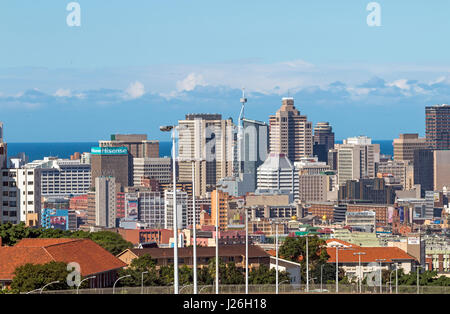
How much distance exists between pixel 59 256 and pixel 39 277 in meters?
4.77

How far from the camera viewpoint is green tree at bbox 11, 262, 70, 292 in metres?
31.7

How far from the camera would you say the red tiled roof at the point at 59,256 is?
35.3 metres

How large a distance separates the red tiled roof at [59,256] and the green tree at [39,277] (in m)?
1.85

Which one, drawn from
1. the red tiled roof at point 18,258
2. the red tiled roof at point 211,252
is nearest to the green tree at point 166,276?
the red tiled roof at point 18,258

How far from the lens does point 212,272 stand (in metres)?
43.9

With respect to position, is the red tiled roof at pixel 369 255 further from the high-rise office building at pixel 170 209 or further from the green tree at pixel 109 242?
A: the high-rise office building at pixel 170 209

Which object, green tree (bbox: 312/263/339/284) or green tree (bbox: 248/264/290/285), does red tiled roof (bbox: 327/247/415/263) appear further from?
green tree (bbox: 248/264/290/285)

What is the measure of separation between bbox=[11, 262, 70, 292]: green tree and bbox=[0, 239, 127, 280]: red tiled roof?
1845mm

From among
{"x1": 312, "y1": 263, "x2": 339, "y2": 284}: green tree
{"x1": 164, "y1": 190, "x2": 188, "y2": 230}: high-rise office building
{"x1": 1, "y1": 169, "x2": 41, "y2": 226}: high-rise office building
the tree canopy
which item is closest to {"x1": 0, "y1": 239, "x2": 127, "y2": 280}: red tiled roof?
the tree canopy
